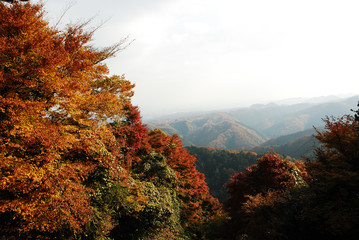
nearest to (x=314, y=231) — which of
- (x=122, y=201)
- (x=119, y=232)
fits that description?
(x=122, y=201)

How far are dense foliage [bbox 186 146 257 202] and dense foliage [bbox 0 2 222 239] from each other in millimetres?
88920

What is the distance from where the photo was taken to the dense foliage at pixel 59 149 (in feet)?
23.4

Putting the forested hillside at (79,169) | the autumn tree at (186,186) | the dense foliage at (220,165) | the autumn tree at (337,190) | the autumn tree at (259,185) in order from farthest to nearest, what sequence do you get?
1. the dense foliage at (220,165)
2. the autumn tree at (186,186)
3. the autumn tree at (259,185)
4. the forested hillside at (79,169)
5. the autumn tree at (337,190)

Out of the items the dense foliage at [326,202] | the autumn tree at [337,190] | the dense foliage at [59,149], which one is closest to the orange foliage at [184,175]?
the dense foliage at [59,149]

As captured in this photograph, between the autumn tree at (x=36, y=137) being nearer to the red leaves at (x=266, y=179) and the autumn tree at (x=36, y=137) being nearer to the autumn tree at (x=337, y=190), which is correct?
the autumn tree at (x=337, y=190)

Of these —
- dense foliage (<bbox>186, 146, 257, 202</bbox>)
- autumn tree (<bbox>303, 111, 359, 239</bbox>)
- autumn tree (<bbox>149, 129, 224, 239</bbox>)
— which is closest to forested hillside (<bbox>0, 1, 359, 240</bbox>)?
autumn tree (<bbox>303, 111, 359, 239</bbox>)

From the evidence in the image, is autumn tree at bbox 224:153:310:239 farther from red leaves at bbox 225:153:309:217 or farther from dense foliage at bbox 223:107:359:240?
dense foliage at bbox 223:107:359:240

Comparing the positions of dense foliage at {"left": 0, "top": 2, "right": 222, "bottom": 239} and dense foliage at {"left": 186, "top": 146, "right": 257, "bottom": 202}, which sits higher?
dense foliage at {"left": 0, "top": 2, "right": 222, "bottom": 239}

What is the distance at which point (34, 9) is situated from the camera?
8.93 metres

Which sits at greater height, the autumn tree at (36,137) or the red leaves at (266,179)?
the autumn tree at (36,137)

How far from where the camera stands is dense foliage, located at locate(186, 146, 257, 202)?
98.5 meters

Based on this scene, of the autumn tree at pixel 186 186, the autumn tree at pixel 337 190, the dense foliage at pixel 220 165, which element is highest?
the autumn tree at pixel 337 190

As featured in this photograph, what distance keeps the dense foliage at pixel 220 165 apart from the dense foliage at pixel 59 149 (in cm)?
8892

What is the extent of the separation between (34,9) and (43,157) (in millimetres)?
7691
